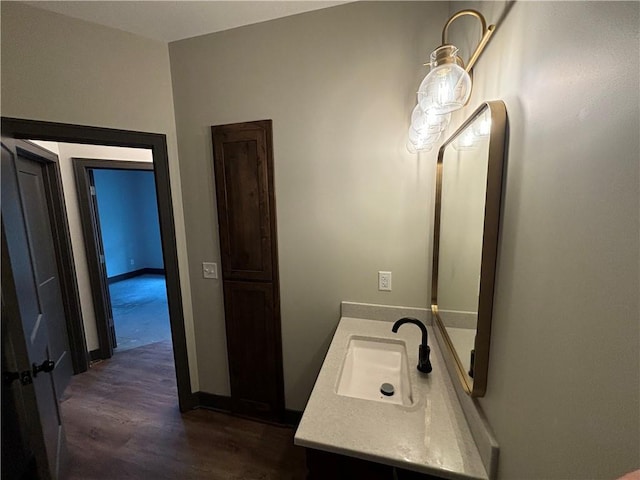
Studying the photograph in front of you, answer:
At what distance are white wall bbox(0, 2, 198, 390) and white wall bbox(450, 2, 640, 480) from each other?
6.42 feet

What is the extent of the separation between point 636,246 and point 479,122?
655 mm

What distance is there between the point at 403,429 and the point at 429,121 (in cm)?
117

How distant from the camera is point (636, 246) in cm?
36

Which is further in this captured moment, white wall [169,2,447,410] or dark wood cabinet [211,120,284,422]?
dark wood cabinet [211,120,284,422]

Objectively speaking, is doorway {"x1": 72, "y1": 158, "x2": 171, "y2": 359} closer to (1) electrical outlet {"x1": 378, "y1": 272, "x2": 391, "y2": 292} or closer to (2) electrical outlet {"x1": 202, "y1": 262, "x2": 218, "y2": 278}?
(2) electrical outlet {"x1": 202, "y1": 262, "x2": 218, "y2": 278}

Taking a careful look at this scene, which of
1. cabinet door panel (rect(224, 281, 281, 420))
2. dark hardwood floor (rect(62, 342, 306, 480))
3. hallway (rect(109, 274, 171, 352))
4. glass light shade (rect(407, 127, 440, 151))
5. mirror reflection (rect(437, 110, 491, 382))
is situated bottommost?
dark hardwood floor (rect(62, 342, 306, 480))

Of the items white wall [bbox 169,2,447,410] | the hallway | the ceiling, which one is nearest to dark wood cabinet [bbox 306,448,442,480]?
white wall [bbox 169,2,447,410]

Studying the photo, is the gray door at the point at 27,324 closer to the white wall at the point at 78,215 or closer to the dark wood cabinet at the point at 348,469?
the white wall at the point at 78,215

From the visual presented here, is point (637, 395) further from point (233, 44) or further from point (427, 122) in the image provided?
point (233, 44)

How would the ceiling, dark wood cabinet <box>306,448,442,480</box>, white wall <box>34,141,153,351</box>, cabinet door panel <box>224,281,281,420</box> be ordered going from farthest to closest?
white wall <box>34,141,153,351</box> < cabinet door panel <box>224,281,281,420</box> < the ceiling < dark wood cabinet <box>306,448,442,480</box>

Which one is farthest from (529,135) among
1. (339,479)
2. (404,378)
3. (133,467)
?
(133,467)

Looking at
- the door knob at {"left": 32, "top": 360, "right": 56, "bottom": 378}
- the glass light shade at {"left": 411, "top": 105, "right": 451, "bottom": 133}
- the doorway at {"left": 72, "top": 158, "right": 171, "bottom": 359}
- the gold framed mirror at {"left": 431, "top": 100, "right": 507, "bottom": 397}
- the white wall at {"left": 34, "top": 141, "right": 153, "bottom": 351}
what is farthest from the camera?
the doorway at {"left": 72, "top": 158, "right": 171, "bottom": 359}

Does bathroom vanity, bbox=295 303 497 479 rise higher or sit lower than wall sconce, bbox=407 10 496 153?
lower

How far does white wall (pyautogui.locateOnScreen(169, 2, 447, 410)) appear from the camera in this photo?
1493 mm
